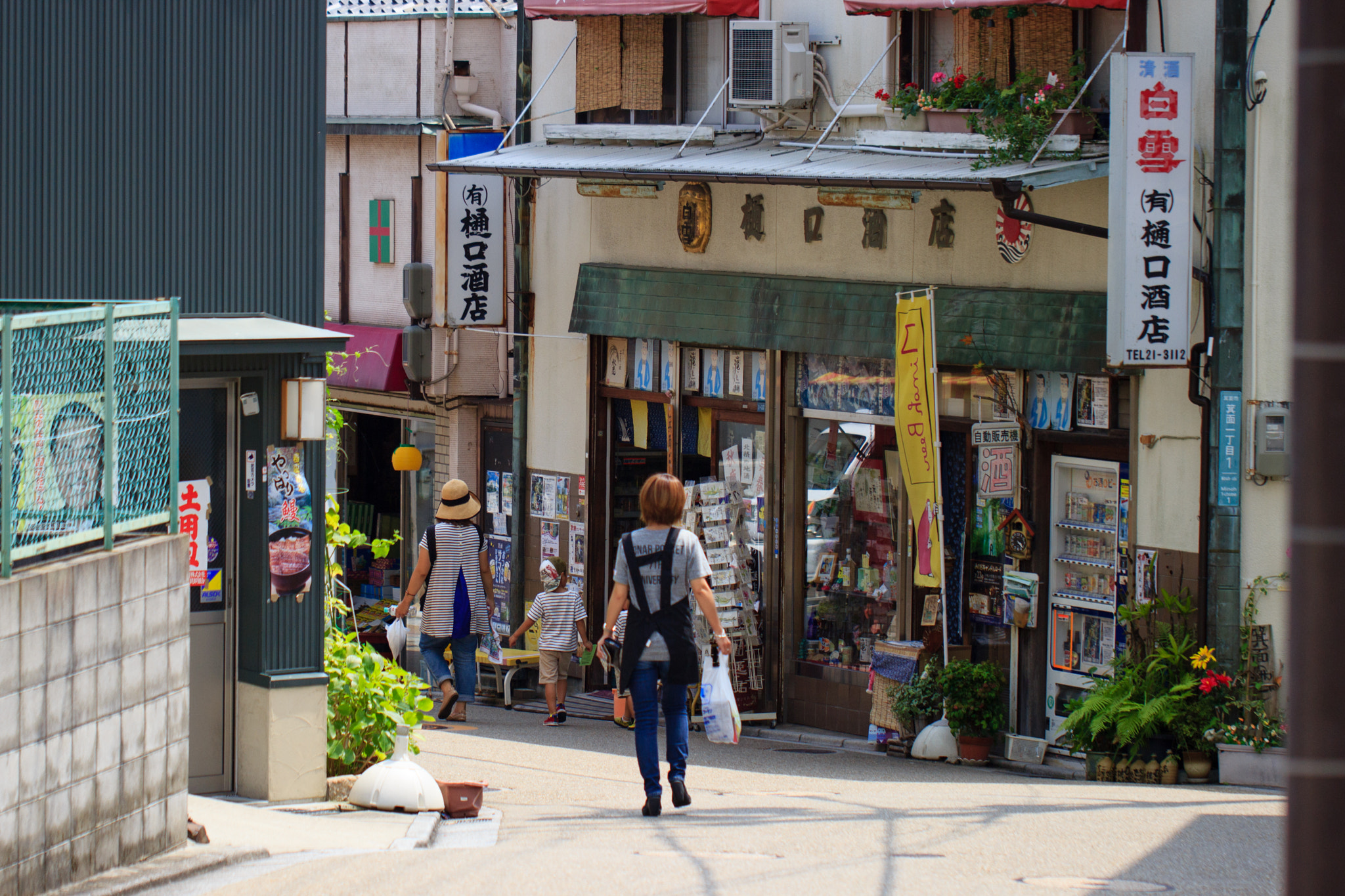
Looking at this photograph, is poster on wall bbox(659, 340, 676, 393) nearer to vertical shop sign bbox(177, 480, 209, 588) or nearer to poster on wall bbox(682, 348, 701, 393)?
poster on wall bbox(682, 348, 701, 393)

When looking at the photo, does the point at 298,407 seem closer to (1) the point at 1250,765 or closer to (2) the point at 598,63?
(1) the point at 1250,765

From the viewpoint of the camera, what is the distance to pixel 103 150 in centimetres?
944

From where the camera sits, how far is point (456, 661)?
48.9 feet

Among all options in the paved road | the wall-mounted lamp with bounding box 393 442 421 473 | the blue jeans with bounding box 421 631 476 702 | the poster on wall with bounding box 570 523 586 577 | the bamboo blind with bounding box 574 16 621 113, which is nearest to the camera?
the paved road

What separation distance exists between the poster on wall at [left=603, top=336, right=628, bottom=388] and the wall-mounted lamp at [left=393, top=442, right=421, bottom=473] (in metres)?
4.13

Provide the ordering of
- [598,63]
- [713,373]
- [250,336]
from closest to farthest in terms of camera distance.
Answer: [250,336], [713,373], [598,63]

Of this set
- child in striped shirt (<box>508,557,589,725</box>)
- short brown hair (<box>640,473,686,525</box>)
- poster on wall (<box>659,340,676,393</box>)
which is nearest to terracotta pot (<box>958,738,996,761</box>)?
child in striped shirt (<box>508,557,589,725</box>)

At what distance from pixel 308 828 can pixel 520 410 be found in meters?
9.63

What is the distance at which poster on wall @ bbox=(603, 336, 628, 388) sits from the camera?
55.8 feet

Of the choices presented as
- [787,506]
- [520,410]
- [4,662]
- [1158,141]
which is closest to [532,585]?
[520,410]

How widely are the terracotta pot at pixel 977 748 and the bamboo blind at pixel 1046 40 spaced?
5195 mm

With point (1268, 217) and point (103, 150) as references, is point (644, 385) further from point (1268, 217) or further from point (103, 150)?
point (103, 150)

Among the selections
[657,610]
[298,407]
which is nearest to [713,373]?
[298,407]

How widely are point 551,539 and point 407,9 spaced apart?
22.8 feet
